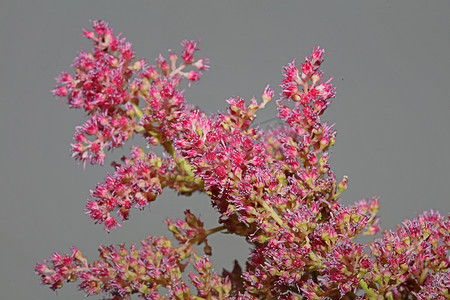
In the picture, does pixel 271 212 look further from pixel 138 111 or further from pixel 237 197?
pixel 138 111

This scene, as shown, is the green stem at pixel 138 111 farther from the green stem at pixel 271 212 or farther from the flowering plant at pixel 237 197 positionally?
the green stem at pixel 271 212

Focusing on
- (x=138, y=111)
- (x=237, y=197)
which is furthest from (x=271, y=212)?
(x=138, y=111)

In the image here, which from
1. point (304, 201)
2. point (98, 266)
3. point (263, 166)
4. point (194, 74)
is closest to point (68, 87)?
point (194, 74)

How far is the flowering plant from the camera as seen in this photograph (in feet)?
3.58

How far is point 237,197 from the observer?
109 cm

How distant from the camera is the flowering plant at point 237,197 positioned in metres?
1.09

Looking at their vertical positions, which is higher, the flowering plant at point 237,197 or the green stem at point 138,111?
the green stem at point 138,111

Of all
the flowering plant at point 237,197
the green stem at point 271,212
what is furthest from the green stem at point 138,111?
the green stem at point 271,212

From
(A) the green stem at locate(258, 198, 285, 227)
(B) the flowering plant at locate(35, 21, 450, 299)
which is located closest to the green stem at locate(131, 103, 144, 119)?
(B) the flowering plant at locate(35, 21, 450, 299)

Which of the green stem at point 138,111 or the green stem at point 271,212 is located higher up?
the green stem at point 138,111

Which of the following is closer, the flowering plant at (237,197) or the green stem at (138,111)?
the flowering plant at (237,197)

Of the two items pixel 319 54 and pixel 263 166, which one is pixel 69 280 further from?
pixel 319 54

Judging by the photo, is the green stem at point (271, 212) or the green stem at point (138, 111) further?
the green stem at point (138, 111)

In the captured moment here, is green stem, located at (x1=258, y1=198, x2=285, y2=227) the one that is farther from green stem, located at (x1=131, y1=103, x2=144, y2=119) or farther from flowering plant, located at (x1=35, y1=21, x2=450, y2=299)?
green stem, located at (x1=131, y1=103, x2=144, y2=119)
